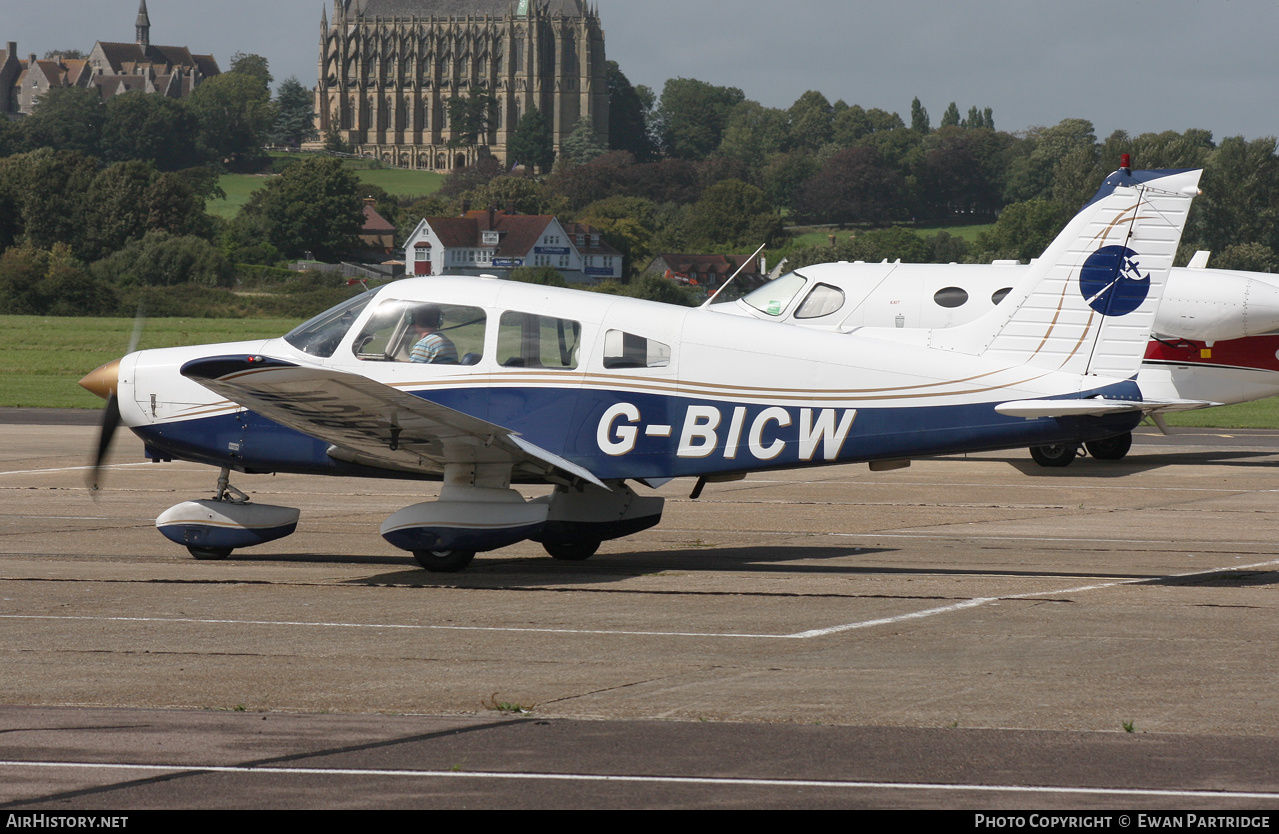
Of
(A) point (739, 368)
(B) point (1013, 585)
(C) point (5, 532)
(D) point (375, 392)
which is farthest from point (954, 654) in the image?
(C) point (5, 532)

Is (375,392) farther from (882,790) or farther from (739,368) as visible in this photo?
(882,790)

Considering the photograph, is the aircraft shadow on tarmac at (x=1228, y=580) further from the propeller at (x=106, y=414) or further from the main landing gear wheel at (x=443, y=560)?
the propeller at (x=106, y=414)

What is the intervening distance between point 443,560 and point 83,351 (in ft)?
141

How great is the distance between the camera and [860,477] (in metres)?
21.7

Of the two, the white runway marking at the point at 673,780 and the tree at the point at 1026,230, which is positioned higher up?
the tree at the point at 1026,230

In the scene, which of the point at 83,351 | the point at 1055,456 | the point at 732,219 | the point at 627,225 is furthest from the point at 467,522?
the point at 732,219

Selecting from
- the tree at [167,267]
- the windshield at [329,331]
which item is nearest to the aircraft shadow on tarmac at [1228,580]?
the windshield at [329,331]

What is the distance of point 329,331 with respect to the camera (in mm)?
12492

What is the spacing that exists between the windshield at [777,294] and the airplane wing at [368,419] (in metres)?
10.7

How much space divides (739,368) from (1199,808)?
22.1ft

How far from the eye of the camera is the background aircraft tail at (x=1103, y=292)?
12867 millimetres

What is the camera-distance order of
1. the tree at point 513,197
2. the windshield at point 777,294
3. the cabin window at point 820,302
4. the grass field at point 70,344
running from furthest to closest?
1. the tree at point 513,197
2. the grass field at point 70,344
3. the windshield at point 777,294
4. the cabin window at point 820,302

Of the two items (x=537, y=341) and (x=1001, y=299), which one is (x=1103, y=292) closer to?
(x=537, y=341)

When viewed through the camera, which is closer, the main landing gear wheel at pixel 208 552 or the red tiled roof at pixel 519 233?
the main landing gear wheel at pixel 208 552
